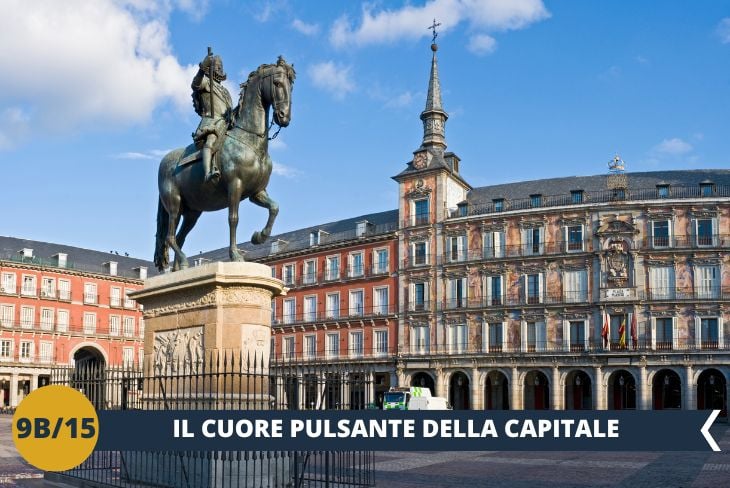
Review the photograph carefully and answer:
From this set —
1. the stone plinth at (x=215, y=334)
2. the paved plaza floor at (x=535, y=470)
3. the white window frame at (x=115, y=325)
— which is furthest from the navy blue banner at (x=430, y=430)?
the white window frame at (x=115, y=325)

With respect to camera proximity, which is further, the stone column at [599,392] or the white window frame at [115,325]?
the white window frame at [115,325]

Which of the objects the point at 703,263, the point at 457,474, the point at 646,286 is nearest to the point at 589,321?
the point at 646,286

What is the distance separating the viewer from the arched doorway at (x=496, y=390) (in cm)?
5609

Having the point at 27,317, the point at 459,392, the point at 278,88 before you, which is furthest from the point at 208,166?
the point at 27,317

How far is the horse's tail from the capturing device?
546 inches

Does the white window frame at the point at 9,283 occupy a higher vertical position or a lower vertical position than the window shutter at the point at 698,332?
higher

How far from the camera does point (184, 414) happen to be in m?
10.5

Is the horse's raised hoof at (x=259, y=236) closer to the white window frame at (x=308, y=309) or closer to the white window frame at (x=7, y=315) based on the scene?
the white window frame at (x=308, y=309)

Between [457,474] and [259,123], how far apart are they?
9354 mm

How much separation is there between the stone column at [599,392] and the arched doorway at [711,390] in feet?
19.4

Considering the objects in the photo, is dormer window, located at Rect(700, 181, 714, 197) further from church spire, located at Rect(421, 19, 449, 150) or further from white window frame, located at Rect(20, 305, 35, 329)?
white window frame, located at Rect(20, 305, 35, 329)

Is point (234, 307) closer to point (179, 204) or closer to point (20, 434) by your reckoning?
point (179, 204)

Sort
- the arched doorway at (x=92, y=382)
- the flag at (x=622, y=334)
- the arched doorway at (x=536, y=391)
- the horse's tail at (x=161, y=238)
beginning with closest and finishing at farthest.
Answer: the arched doorway at (x=92, y=382)
the horse's tail at (x=161, y=238)
the flag at (x=622, y=334)
the arched doorway at (x=536, y=391)

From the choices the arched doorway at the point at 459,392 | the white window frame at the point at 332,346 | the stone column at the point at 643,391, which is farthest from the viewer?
the white window frame at the point at 332,346
